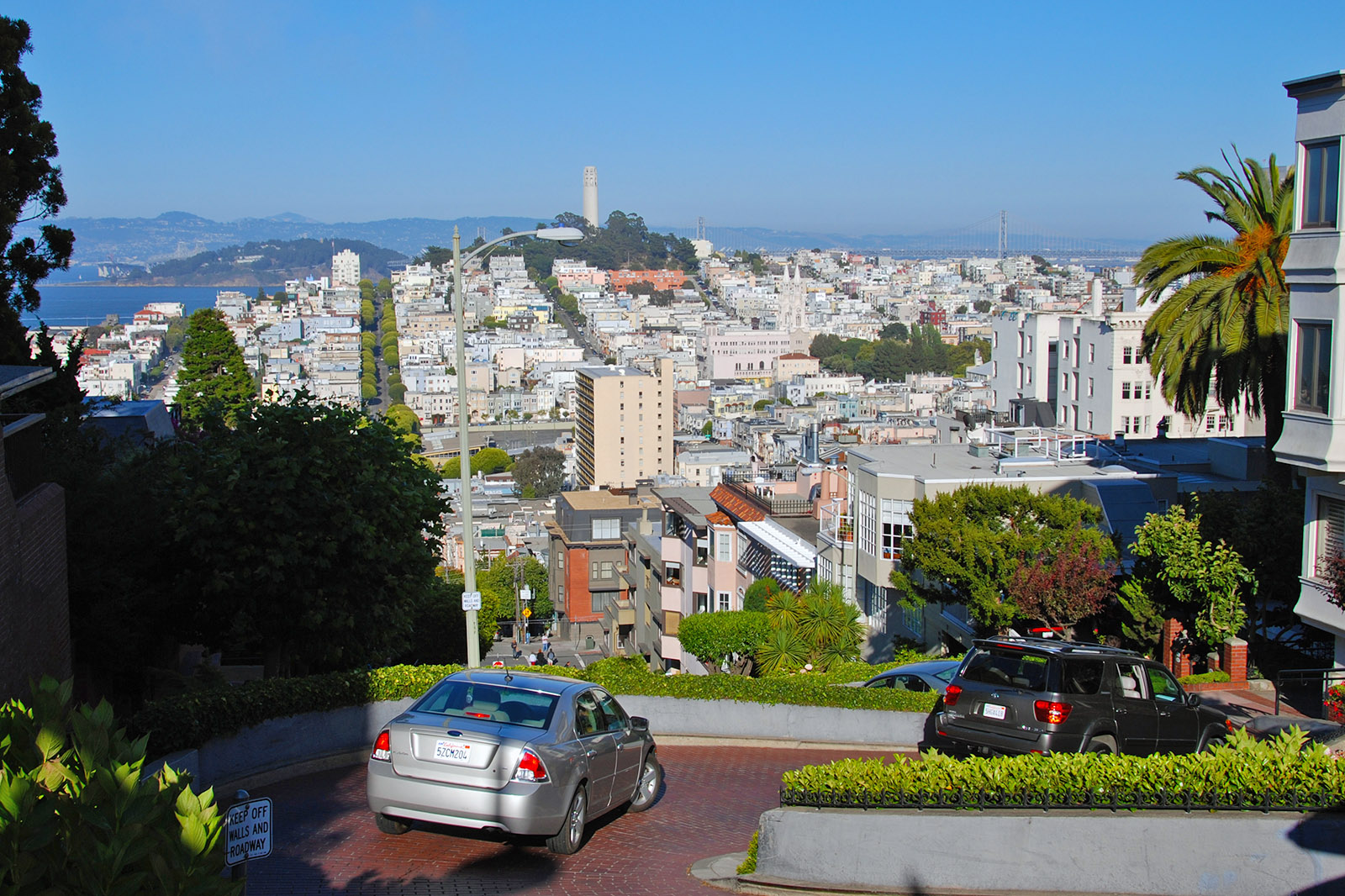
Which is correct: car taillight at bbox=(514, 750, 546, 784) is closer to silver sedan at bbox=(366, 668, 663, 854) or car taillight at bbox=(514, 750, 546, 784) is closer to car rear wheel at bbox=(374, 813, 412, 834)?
silver sedan at bbox=(366, 668, 663, 854)

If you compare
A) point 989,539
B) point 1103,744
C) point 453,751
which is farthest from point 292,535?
point 1103,744

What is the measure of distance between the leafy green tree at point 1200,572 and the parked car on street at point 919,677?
301 cm

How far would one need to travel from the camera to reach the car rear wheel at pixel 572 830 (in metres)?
7.59

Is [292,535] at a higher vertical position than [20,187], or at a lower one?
lower

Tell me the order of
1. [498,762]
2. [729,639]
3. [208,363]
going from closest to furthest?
[498,762] < [729,639] < [208,363]

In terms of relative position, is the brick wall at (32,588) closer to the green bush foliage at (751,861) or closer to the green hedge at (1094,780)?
the green bush foliage at (751,861)

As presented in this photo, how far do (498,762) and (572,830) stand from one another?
0.77 metres

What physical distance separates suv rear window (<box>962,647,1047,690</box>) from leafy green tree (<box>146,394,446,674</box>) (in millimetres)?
7664

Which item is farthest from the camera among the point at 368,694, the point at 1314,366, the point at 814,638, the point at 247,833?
the point at 814,638

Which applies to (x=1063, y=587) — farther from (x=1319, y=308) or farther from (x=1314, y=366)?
(x=1319, y=308)

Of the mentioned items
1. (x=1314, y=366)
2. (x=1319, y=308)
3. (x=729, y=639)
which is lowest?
(x=729, y=639)

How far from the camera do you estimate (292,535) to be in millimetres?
14031

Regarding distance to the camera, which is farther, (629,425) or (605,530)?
(629,425)

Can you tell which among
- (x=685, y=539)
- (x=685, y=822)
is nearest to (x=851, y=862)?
(x=685, y=822)
